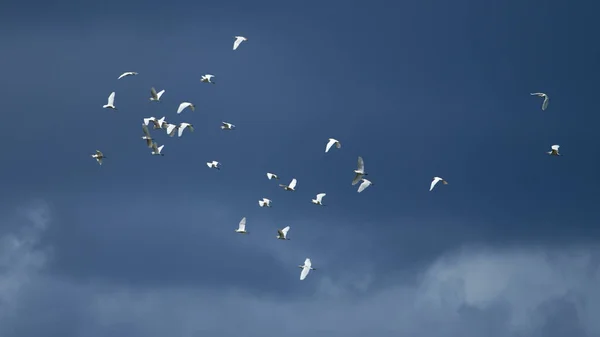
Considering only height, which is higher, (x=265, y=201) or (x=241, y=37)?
(x=241, y=37)

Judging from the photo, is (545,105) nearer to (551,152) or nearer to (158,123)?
(551,152)

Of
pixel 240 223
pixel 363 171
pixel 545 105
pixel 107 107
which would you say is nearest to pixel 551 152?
pixel 545 105

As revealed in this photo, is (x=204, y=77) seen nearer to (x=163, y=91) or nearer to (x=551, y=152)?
(x=163, y=91)

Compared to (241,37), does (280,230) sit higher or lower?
lower

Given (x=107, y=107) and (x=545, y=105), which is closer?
(x=545, y=105)

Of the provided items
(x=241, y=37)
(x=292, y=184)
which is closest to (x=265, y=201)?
(x=292, y=184)

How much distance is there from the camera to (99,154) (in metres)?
187

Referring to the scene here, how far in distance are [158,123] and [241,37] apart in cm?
1143

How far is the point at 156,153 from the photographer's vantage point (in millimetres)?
182125

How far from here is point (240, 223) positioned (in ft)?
613

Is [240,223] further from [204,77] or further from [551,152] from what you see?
[551,152]

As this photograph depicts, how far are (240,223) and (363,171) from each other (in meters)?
15.9

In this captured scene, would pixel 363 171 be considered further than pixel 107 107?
No

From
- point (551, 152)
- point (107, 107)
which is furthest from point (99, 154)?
point (551, 152)
